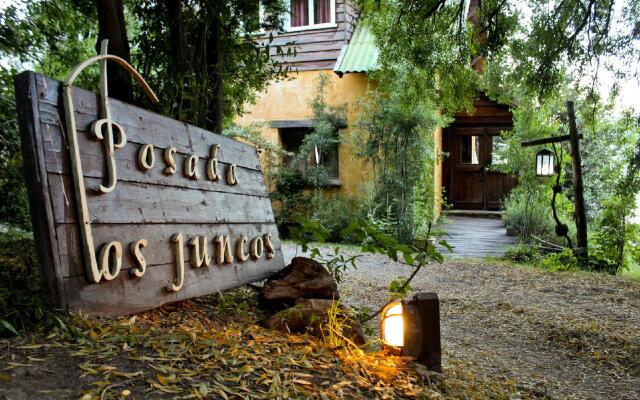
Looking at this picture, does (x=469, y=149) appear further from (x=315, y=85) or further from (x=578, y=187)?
(x=578, y=187)

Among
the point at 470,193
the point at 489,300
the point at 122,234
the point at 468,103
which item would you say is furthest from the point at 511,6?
the point at 470,193

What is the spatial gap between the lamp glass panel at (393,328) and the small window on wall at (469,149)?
1298 centimetres

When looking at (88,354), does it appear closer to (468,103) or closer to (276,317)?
(276,317)

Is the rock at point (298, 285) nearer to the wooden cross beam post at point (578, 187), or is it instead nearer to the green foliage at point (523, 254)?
the green foliage at point (523, 254)

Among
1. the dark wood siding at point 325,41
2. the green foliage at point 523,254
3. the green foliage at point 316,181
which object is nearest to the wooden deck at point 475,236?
the green foliage at point 523,254

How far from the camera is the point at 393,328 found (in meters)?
2.90

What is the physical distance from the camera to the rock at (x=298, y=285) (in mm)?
3320

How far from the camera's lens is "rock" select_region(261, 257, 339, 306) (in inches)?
131

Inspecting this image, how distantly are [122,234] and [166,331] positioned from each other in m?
0.51

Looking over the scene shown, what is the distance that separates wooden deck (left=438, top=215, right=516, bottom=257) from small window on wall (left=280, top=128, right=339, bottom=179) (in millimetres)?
3010

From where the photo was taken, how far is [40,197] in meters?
2.02

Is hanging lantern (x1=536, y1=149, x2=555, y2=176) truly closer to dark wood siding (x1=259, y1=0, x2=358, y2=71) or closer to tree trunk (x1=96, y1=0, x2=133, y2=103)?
dark wood siding (x1=259, y1=0, x2=358, y2=71)

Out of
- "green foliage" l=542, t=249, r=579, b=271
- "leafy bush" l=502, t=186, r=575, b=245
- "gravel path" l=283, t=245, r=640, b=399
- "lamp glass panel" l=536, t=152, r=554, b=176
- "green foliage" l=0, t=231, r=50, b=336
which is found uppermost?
"lamp glass panel" l=536, t=152, r=554, b=176

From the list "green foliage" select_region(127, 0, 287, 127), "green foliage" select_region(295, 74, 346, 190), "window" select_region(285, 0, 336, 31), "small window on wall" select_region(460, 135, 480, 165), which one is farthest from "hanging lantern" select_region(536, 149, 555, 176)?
"green foliage" select_region(127, 0, 287, 127)
